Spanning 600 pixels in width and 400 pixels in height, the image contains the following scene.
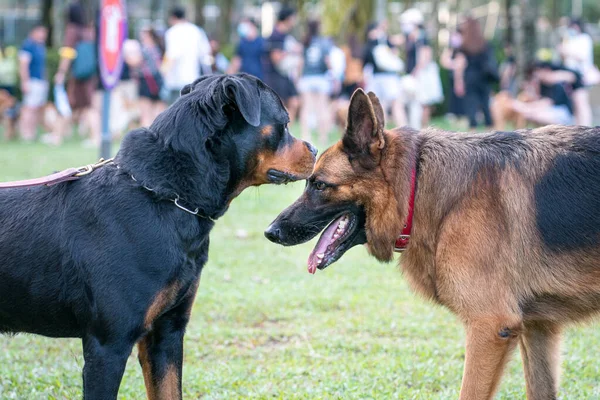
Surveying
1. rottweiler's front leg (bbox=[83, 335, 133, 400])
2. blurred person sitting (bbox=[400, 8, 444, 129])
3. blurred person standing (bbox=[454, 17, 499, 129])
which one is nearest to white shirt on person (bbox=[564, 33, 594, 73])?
blurred person standing (bbox=[454, 17, 499, 129])

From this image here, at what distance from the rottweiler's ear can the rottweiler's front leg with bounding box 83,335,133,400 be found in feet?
A: 4.36

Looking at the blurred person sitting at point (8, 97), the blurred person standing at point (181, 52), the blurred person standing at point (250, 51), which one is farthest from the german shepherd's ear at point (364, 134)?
the blurred person sitting at point (8, 97)

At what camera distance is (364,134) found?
4.64 m

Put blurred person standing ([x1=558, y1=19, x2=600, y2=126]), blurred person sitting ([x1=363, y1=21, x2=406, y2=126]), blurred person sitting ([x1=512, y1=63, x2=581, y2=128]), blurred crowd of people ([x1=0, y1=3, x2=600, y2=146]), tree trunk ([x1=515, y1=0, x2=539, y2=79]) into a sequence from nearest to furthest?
blurred person sitting ([x1=512, y1=63, x2=581, y2=128])
blurred person standing ([x1=558, y1=19, x2=600, y2=126])
blurred crowd of people ([x1=0, y1=3, x2=600, y2=146])
blurred person sitting ([x1=363, y1=21, x2=406, y2=126])
tree trunk ([x1=515, y1=0, x2=539, y2=79])

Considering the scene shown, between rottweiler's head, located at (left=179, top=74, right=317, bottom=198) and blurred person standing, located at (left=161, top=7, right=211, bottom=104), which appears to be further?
blurred person standing, located at (left=161, top=7, right=211, bottom=104)

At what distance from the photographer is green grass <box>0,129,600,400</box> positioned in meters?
5.29

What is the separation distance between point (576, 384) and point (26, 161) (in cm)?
1276

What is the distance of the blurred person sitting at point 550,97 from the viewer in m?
18.0

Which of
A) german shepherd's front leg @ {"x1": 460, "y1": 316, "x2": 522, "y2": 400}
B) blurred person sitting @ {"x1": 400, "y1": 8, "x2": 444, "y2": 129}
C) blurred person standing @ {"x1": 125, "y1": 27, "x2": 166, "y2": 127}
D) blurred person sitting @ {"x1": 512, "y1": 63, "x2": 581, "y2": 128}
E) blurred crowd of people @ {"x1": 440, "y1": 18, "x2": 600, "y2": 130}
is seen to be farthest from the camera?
blurred person sitting @ {"x1": 400, "y1": 8, "x2": 444, "y2": 129}

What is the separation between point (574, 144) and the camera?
176 inches

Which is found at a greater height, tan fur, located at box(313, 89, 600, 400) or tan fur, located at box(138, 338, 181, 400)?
tan fur, located at box(313, 89, 600, 400)

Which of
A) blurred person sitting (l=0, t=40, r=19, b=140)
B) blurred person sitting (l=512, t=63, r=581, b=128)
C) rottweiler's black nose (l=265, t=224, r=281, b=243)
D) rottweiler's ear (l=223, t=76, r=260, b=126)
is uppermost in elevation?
rottweiler's ear (l=223, t=76, r=260, b=126)

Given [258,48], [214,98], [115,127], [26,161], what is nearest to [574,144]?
[214,98]

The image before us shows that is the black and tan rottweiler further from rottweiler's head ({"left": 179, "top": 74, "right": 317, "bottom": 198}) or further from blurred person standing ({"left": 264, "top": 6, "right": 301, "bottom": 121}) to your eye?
blurred person standing ({"left": 264, "top": 6, "right": 301, "bottom": 121})
